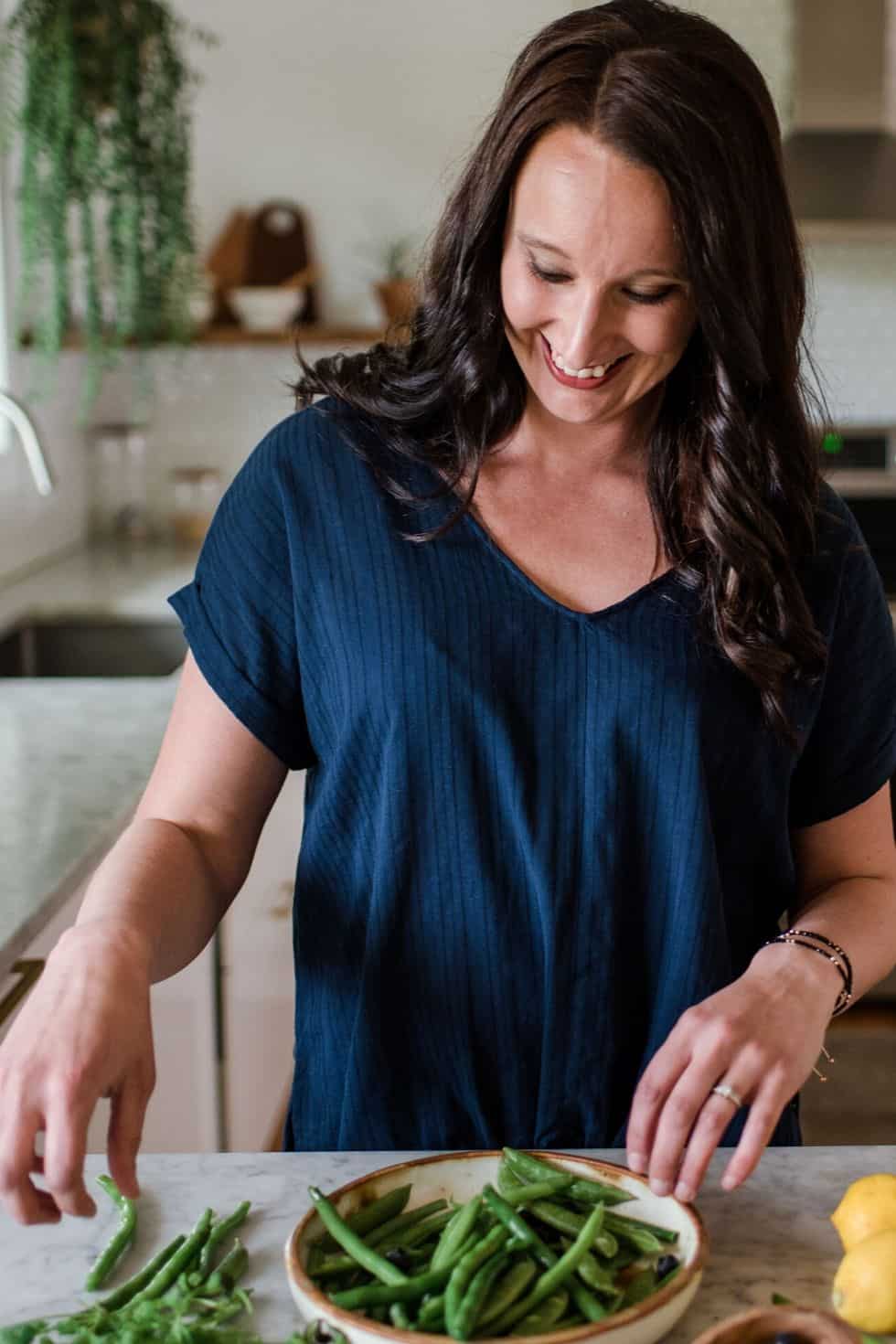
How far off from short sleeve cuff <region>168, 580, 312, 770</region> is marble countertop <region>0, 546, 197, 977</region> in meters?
0.43

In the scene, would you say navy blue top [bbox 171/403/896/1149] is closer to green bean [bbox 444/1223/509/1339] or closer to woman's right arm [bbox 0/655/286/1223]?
woman's right arm [bbox 0/655/286/1223]

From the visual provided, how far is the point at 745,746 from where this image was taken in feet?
4.19

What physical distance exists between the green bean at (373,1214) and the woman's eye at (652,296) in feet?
2.12

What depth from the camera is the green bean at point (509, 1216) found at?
0.97 metres

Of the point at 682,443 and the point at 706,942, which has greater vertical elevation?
the point at 682,443

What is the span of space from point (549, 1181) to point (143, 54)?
2.57m

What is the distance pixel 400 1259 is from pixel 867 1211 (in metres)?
0.29

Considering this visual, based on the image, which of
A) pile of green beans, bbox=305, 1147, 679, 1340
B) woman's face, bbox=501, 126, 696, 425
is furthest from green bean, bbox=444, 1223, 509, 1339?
woman's face, bbox=501, 126, 696, 425

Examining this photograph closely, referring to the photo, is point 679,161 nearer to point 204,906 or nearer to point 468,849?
point 468,849

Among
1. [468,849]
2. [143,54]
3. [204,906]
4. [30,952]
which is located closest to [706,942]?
[468,849]

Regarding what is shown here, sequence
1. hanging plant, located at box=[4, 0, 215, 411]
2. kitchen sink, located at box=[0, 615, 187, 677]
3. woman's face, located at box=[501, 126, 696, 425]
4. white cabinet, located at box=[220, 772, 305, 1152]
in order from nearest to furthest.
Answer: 1. woman's face, located at box=[501, 126, 696, 425]
2. white cabinet, located at box=[220, 772, 305, 1152]
3. hanging plant, located at box=[4, 0, 215, 411]
4. kitchen sink, located at box=[0, 615, 187, 677]

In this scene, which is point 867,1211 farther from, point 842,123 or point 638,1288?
point 842,123

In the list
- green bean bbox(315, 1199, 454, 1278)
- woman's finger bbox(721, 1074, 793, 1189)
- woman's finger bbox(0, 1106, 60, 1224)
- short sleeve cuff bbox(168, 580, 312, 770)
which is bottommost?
green bean bbox(315, 1199, 454, 1278)

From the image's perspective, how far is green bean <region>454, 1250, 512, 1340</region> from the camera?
889 mm
